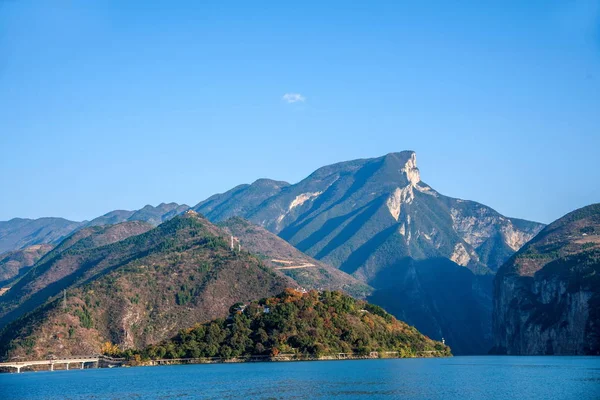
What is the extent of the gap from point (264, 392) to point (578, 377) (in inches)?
2193

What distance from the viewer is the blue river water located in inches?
4550

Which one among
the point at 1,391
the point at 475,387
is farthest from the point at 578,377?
the point at 1,391

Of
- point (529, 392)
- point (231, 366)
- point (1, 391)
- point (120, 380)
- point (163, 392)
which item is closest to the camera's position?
point (529, 392)

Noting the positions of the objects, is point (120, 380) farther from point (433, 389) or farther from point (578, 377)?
point (578, 377)

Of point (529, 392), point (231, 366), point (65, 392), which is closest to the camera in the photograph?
point (529, 392)

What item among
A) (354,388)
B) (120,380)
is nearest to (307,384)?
(354,388)

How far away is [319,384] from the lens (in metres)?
130

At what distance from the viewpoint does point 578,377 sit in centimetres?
14250

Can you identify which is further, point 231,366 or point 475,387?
point 231,366

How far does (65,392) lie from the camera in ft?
442

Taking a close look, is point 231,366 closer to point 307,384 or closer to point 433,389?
point 307,384

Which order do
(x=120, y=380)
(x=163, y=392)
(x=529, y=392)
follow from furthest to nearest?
(x=120, y=380) < (x=163, y=392) < (x=529, y=392)

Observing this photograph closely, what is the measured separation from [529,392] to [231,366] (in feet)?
278

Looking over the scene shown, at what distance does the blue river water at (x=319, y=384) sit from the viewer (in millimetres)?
115562
